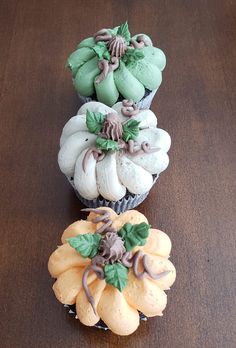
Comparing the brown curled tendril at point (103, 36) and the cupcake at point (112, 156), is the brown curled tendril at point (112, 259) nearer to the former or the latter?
the cupcake at point (112, 156)

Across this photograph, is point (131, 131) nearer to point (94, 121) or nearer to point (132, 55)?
point (94, 121)

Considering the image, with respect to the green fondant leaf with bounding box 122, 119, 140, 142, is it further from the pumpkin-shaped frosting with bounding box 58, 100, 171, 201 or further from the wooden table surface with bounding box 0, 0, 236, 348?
the wooden table surface with bounding box 0, 0, 236, 348

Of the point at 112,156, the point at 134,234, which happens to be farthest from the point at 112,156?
the point at 134,234

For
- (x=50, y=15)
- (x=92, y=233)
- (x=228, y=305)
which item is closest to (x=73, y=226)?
(x=92, y=233)

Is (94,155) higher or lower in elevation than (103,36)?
lower

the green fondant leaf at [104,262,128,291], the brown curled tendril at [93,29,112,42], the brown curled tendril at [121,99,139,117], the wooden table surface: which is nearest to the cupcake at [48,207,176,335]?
the green fondant leaf at [104,262,128,291]

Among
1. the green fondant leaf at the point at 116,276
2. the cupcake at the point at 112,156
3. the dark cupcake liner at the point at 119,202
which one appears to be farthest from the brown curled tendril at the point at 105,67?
the green fondant leaf at the point at 116,276
